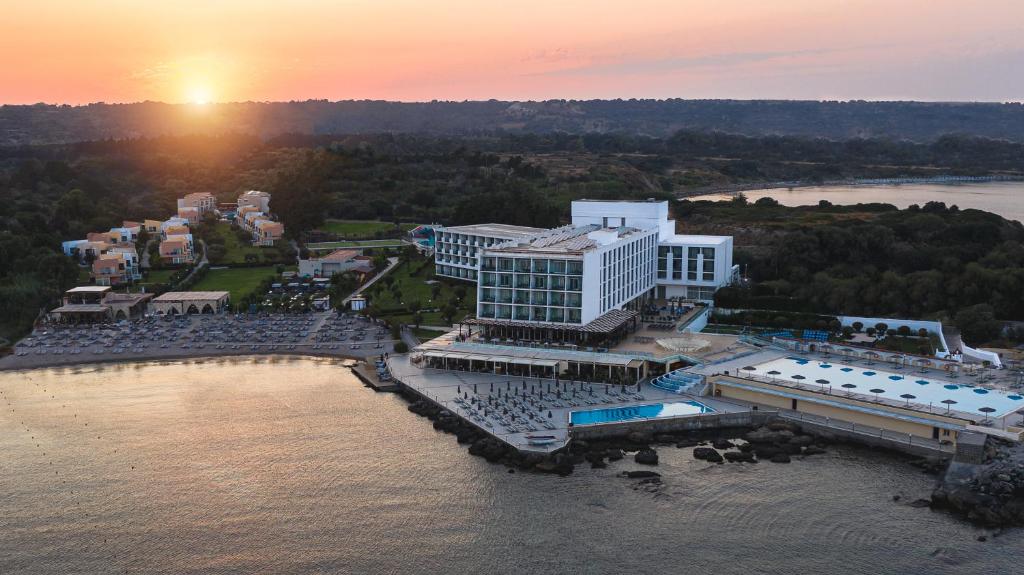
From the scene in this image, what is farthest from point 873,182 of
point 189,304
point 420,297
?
point 189,304

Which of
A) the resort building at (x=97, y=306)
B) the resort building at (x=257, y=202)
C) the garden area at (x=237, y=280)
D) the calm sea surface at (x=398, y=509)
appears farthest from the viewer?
the resort building at (x=257, y=202)

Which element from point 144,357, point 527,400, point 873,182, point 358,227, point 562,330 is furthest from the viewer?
point 873,182

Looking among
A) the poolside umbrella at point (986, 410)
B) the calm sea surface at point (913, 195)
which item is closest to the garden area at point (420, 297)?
the poolside umbrella at point (986, 410)

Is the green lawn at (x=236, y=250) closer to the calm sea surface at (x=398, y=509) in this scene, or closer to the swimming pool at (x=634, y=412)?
the calm sea surface at (x=398, y=509)

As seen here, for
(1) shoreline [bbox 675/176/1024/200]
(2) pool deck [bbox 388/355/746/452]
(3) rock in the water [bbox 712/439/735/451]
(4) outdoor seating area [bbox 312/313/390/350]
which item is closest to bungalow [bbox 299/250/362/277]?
(4) outdoor seating area [bbox 312/313/390/350]

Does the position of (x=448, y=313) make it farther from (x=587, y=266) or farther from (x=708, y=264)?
(x=708, y=264)

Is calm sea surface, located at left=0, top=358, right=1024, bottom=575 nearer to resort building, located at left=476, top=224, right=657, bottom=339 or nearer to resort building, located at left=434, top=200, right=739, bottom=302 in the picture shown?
resort building, located at left=476, top=224, right=657, bottom=339
